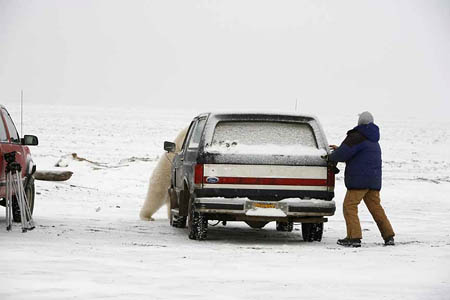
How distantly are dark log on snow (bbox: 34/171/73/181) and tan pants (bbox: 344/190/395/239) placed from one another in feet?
34.1

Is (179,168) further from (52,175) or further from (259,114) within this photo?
(52,175)

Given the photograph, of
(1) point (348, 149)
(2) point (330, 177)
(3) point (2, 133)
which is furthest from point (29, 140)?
(1) point (348, 149)

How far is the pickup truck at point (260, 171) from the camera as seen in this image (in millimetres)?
9898

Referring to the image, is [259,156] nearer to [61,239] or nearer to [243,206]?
[243,206]

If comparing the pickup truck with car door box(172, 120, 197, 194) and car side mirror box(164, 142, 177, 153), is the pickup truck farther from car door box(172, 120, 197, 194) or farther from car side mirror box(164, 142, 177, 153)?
car side mirror box(164, 142, 177, 153)

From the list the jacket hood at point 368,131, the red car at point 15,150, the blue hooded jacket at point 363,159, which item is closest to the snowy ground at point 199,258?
the red car at point 15,150

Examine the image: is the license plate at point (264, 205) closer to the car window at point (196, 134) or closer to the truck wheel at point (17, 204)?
the car window at point (196, 134)

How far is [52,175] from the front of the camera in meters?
19.3

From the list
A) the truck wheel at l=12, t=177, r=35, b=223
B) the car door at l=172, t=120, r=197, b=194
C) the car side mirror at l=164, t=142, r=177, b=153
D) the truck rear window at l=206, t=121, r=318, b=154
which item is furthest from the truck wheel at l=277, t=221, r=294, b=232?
the truck wheel at l=12, t=177, r=35, b=223

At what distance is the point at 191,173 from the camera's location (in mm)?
10328

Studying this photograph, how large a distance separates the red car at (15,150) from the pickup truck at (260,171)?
8.14 feet

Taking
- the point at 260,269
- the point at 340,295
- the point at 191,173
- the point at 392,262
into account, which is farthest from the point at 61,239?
the point at 340,295

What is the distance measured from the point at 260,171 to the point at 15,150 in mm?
3658

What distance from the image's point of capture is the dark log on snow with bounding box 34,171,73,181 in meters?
19.1
